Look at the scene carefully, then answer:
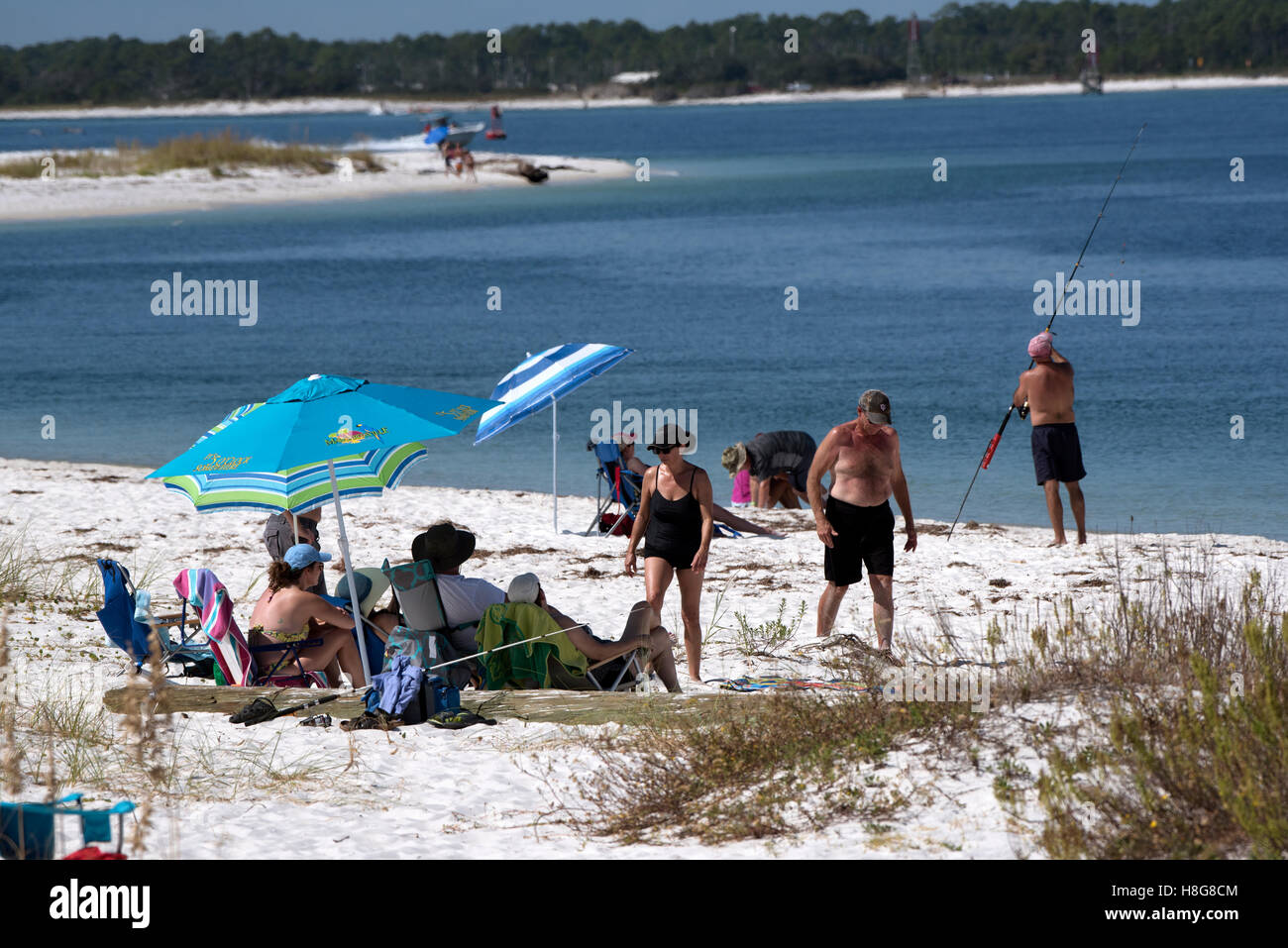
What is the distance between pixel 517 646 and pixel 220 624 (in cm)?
141

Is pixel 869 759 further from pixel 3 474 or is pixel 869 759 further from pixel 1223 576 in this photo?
pixel 3 474

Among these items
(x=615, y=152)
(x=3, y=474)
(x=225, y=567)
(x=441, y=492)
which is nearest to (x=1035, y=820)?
(x=225, y=567)

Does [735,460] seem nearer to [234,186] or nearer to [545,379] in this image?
[545,379]

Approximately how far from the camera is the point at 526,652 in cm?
639

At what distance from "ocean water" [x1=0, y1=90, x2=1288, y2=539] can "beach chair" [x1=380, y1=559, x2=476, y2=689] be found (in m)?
6.49

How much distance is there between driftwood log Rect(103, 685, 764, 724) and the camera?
227 inches

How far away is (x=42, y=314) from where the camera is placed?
2784cm

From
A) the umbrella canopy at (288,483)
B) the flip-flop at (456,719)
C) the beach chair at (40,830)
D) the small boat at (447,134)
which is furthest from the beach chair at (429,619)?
the small boat at (447,134)

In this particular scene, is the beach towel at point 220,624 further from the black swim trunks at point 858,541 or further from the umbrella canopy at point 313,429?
the black swim trunks at point 858,541

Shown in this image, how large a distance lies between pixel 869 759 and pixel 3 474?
1142cm

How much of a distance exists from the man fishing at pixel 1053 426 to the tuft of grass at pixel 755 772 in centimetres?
555

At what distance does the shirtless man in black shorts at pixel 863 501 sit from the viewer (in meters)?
7.43

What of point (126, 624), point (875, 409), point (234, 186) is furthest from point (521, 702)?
point (234, 186)

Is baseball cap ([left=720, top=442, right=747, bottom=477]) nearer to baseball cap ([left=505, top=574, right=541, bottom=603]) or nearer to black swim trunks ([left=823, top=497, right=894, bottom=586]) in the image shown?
black swim trunks ([left=823, top=497, right=894, bottom=586])
